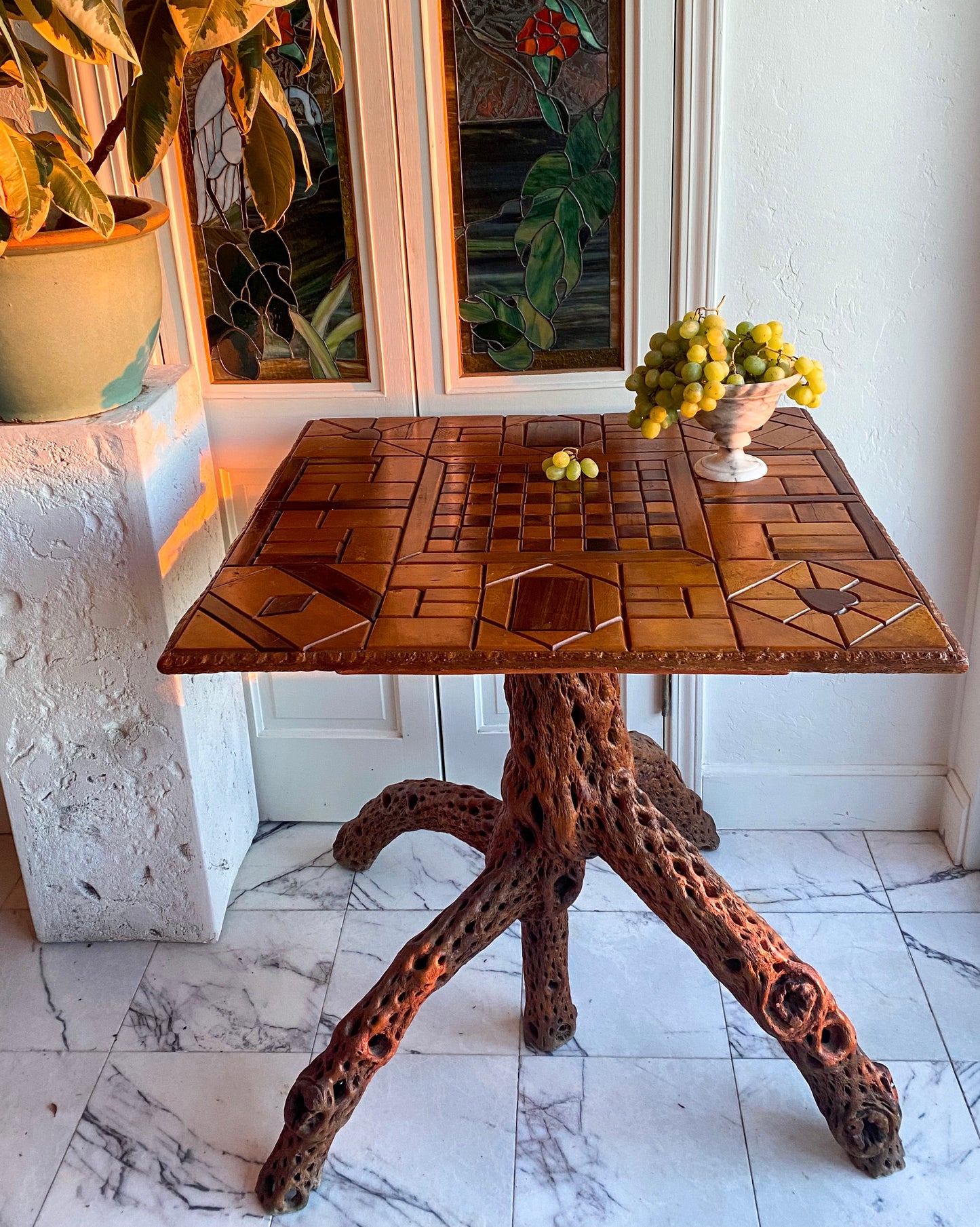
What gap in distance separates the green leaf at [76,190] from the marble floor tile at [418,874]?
56.1 inches

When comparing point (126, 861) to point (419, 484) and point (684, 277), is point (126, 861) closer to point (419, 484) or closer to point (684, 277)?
point (419, 484)

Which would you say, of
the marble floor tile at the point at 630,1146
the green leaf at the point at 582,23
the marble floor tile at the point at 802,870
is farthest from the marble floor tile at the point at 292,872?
the green leaf at the point at 582,23

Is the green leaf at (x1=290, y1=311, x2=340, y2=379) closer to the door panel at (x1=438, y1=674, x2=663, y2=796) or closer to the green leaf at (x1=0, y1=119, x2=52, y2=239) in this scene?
the door panel at (x1=438, y1=674, x2=663, y2=796)

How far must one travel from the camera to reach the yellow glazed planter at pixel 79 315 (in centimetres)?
180

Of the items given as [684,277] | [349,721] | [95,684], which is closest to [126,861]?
[95,684]

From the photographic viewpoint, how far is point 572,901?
6.53 ft

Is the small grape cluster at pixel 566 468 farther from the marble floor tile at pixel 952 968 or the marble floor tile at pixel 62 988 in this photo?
the marble floor tile at pixel 62 988

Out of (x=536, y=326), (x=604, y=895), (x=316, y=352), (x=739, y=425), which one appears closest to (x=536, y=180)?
(x=536, y=326)

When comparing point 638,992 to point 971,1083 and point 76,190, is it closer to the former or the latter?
point 971,1083

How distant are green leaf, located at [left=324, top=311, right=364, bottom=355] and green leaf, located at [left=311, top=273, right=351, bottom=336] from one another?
2 cm

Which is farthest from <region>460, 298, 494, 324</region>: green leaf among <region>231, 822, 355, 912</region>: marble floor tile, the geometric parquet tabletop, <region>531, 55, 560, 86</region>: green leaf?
<region>231, 822, 355, 912</region>: marble floor tile

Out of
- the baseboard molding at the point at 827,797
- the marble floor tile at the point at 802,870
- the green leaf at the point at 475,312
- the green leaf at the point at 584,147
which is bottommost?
the marble floor tile at the point at 802,870

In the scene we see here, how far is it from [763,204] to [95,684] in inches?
59.6

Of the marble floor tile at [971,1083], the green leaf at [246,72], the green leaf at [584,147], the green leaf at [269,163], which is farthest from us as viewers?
the green leaf at [584,147]
